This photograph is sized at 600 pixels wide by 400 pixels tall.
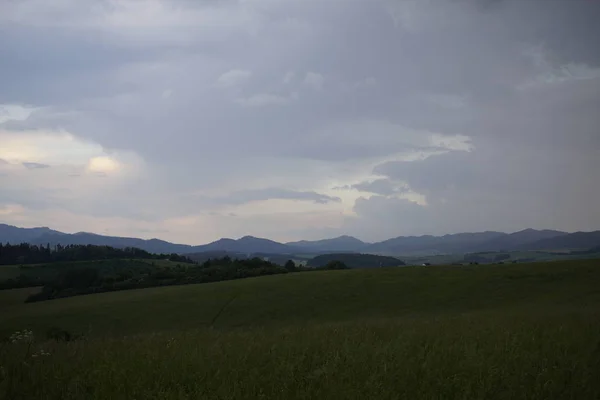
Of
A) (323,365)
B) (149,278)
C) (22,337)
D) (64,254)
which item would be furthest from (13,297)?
(64,254)

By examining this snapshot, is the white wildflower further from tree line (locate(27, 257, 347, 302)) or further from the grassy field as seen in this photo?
tree line (locate(27, 257, 347, 302))

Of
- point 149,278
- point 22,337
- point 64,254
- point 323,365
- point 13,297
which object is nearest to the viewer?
point 323,365

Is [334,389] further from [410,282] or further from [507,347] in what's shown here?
[410,282]

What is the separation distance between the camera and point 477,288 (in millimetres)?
47531

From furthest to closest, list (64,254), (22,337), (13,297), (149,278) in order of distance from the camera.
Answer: (64,254)
(149,278)
(13,297)
(22,337)

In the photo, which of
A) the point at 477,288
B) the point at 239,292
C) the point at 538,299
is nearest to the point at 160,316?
the point at 239,292

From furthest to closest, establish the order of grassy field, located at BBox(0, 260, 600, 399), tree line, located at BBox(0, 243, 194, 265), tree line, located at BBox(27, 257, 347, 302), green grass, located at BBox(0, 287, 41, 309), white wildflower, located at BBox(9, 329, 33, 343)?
tree line, located at BBox(0, 243, 194, 265), tree line, located at BBox(27, 257, 347, 302), green grass, located at BBox(0, 287, 41, 309), white wildflower, located at BBox(9, 329, 33, 343), grassy field, located at BBox(0, 260, 600, 399)

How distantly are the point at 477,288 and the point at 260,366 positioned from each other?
44.7 metres

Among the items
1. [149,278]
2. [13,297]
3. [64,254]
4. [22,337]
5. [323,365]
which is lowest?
[13,297]

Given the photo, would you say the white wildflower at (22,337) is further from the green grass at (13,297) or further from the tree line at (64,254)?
the tree line at (64,254)

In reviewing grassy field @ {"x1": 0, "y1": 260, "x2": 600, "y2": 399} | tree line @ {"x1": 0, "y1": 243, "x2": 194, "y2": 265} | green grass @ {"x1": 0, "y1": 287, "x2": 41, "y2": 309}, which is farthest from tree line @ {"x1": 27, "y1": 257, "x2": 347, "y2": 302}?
grassy field @ {"x1": 0, "y1": 260, "x2": 600, "y2": 399}

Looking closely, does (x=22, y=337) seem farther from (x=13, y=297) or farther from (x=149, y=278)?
(x=149, y=278)

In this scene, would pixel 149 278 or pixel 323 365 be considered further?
pixel 149 278

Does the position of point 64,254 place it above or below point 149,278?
above
